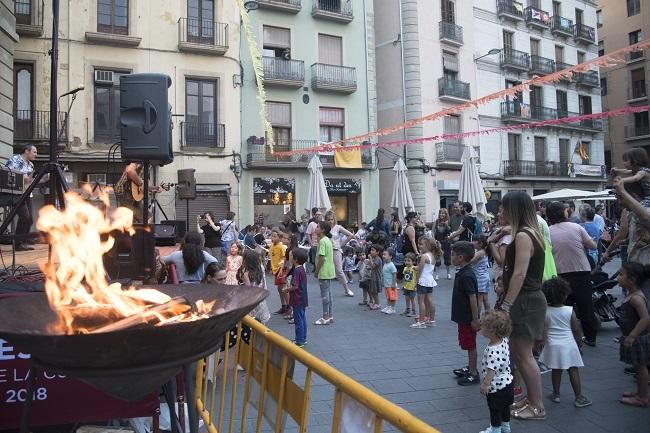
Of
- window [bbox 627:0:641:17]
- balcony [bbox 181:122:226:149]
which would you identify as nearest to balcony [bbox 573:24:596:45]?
window [bbox 627:0:641:17]

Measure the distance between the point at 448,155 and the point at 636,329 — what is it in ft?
72.1

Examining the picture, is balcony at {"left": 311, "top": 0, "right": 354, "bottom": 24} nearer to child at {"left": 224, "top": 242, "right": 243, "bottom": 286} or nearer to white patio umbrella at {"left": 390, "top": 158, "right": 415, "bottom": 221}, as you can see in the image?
white patio umbrella at {"left": 390, "top": 158, "right": 415, "bottom": 221}

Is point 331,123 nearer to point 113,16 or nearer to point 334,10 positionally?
point 334,10

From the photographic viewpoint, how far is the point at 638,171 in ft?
15.9

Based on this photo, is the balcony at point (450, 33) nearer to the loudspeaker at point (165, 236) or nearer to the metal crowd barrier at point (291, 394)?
the loudspeaker at point (165, 236)

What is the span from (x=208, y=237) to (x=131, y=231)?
7885 mm

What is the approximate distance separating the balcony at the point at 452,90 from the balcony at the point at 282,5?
8.33 m

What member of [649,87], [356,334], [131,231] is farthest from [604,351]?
[649,87]

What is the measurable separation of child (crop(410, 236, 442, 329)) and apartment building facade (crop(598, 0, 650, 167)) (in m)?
36.3

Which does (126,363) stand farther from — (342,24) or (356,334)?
(342,24)

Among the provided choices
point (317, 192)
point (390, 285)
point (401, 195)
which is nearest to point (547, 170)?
point (401, 195)

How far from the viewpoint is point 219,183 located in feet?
65.6

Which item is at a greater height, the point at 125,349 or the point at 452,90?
the point at 452,90

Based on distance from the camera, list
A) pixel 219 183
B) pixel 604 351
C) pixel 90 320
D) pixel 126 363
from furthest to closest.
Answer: pixel 219 183 < pixel 604 351 < pixel 90 320 < pixel 126 363
